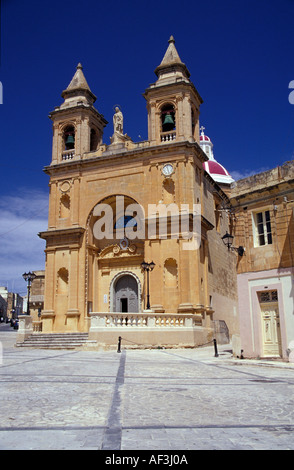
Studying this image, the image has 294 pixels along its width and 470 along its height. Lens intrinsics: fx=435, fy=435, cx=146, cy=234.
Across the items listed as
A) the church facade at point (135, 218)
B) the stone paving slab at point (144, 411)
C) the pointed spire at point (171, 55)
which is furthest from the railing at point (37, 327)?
the pointed spire at point (171, 55)

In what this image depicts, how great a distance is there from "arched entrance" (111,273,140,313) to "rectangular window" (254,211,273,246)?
12.4 metres

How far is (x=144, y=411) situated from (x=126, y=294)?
2146 centimetres

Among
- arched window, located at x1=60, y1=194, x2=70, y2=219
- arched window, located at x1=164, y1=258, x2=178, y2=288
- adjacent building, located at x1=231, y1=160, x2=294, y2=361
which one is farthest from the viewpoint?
arched window, located at x1=60, y1=194, x2=70, y2=219

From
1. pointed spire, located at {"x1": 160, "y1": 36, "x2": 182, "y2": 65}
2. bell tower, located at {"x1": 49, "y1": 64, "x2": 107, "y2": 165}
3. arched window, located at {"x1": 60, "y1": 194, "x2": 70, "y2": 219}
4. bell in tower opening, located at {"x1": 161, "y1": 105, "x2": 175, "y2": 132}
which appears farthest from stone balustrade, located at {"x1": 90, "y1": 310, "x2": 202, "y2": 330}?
pointed spire, located at {"x1": 160, "y1": 36, "x2": 182, "y2": 65}

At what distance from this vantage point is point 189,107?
26469mm

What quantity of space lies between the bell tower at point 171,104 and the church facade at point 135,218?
7 cm

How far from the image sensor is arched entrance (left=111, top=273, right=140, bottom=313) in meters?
26.6

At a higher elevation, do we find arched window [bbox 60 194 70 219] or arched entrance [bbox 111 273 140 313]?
arched window [bbox 60 194 70 219]

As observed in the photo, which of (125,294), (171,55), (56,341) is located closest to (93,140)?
(171,55)

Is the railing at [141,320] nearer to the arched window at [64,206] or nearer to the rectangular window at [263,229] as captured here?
the rectangular window at [263,229]

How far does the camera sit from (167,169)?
25781mm

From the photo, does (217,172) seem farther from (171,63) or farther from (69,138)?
(69,138)

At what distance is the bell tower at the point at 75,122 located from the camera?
1146 inches

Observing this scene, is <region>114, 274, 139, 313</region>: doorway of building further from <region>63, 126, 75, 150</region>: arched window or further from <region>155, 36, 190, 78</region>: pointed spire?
<region>155, 36, 190, 78</region>: pointed spire
